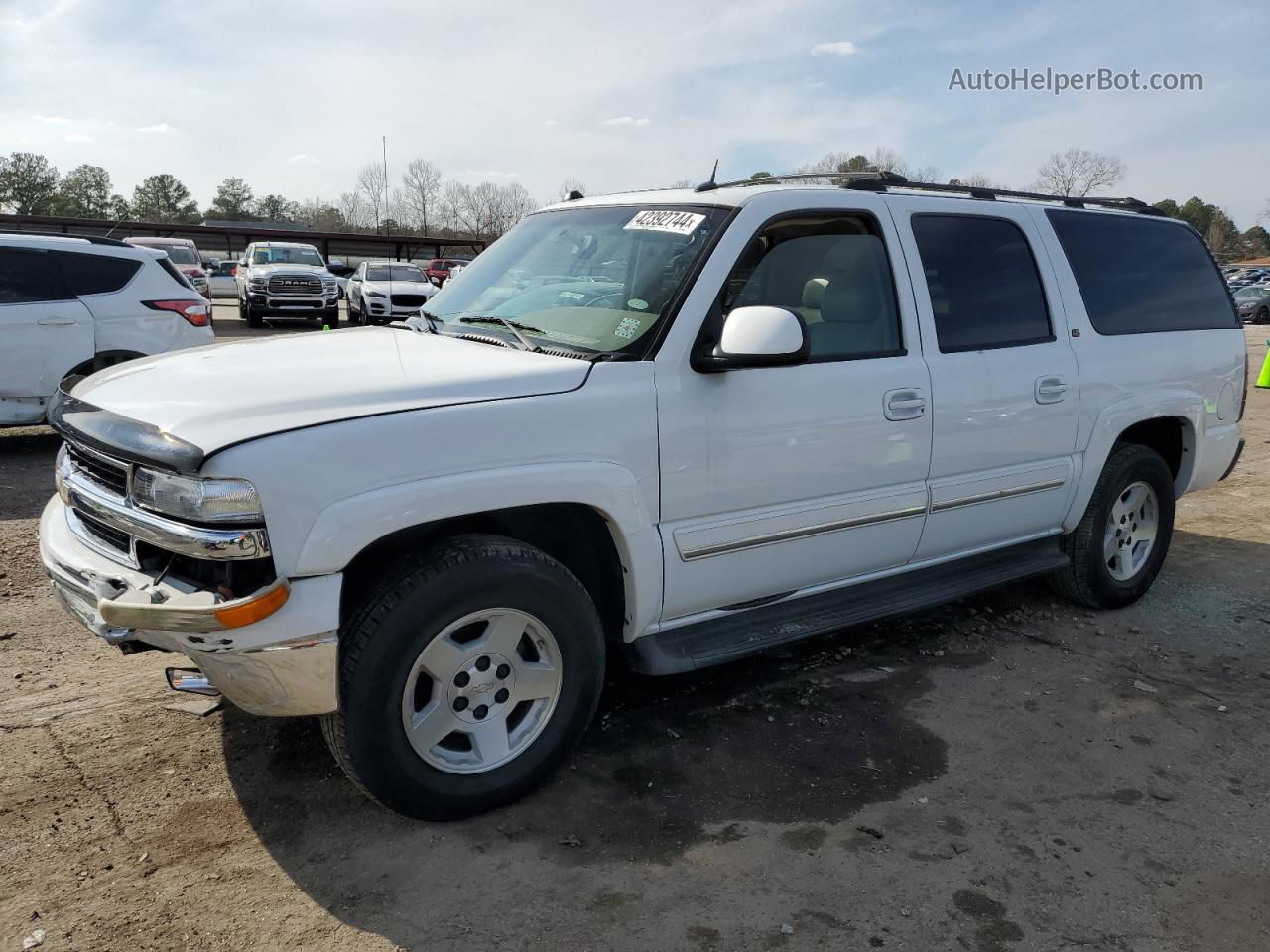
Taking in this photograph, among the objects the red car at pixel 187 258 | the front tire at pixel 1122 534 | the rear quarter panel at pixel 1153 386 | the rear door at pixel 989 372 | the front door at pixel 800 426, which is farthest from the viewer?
the red car at pixel 187 258

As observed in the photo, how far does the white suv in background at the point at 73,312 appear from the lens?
7629 mm

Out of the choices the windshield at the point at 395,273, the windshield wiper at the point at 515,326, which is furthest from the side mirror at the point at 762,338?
the windshield at the point at 395,273

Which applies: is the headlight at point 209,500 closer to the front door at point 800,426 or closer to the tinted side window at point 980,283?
the front door at point 800,426

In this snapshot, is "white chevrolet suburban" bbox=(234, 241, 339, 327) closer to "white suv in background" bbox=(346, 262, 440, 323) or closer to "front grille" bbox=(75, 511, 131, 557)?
"white suv in background" bbox=(346, 262, 440, 323)

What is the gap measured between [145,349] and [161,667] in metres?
5.21

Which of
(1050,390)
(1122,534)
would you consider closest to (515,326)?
(1050,390)

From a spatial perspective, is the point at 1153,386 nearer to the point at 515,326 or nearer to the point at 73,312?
the point at 515,326

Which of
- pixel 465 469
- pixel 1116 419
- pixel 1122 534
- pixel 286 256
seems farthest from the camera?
pixel 286 256

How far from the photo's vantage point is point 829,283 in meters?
3.62

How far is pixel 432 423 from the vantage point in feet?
8.64

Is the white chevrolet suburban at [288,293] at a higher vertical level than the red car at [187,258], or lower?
lower

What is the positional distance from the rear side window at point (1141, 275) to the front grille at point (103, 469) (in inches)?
160

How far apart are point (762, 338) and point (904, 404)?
3.05 ft

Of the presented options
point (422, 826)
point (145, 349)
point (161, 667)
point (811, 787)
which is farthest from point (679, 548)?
point (145, 349)
